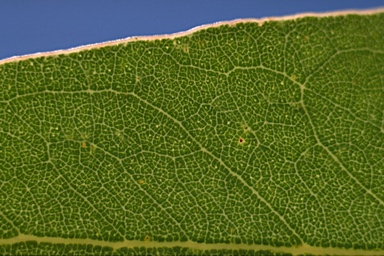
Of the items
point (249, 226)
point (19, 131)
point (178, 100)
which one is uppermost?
point (178, 100)

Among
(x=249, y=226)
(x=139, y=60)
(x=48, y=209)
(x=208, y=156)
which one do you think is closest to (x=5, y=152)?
(x=48, y=209)

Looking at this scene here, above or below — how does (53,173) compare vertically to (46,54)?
below

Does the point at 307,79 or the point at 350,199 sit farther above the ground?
the point at 307,79

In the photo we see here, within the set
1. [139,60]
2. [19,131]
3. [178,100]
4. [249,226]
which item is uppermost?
[139,60]

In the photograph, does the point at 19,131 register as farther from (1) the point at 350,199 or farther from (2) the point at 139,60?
(1) the point at 350,199

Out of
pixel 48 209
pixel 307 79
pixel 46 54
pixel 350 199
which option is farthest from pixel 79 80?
pixel 350 199

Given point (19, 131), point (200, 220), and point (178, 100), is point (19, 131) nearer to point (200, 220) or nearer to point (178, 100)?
point (178, 100)
